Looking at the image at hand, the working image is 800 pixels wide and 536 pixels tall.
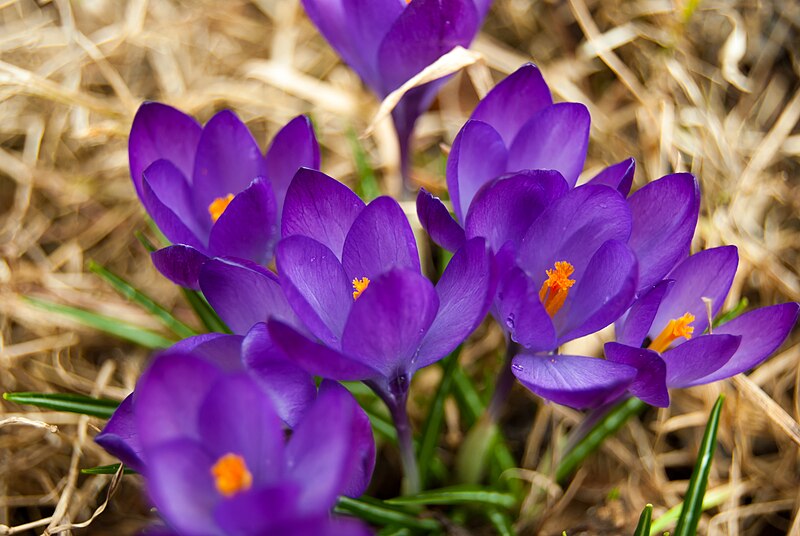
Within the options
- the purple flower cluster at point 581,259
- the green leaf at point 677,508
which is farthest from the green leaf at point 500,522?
the purple flower cluster at point 581,259

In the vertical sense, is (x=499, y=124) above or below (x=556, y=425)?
above

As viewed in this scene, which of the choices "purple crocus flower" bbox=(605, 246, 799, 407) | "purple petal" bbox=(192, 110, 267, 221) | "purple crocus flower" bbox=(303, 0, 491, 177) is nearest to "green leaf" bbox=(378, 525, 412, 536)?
"purple crocus flower" bbox=(605, 246, 799, 407)

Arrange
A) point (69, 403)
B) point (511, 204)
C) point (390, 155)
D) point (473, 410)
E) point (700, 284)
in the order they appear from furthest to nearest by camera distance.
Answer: point (390, 155)
point (473, 410)
point (69, 403)
point (700, 284)
point (511, 204)

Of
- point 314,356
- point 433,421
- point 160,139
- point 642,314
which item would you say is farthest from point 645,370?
point 160,139

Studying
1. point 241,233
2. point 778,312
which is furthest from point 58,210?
point 778,312

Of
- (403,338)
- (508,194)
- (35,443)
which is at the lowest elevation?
(35,443)

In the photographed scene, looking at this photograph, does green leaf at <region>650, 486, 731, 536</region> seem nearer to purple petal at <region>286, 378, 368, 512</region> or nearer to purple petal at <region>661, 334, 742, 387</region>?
purple petal at <region>661, 334, 742, 387</region>

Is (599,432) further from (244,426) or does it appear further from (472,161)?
(244,426)

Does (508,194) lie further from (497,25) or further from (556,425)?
(497,25)
